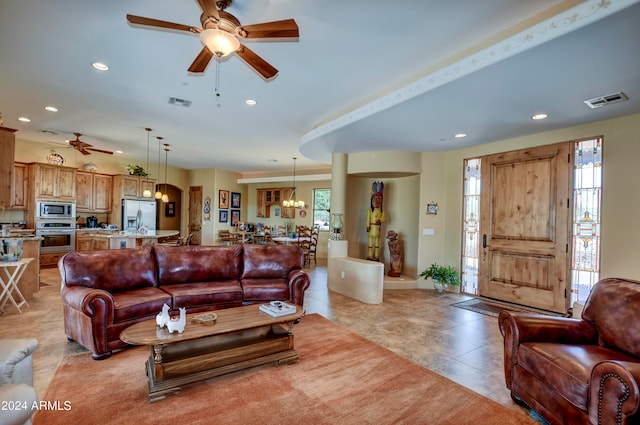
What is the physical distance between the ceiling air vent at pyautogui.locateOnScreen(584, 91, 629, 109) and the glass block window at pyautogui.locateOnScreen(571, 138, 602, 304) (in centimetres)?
95

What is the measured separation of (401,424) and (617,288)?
73.3 inches

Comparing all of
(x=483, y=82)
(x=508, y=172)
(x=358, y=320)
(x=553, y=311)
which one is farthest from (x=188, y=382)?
(x=508, y=172)

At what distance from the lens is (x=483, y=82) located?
2.83 meters

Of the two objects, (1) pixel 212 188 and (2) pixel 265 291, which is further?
(1) pixel 212 188

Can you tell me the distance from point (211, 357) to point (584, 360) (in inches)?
101

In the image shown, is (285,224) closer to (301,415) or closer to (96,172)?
(96,172)

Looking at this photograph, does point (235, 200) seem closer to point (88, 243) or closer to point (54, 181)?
point (88, 243)

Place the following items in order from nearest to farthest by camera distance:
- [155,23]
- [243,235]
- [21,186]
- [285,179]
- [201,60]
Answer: [155,23]
[201,60]
[21,186]
[243,235]
[285,179]

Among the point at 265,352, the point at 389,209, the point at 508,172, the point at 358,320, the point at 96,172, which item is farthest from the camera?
the point at 96,172

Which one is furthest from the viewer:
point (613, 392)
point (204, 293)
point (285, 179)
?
point (285, 179)

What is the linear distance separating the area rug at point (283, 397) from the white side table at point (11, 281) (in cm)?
206

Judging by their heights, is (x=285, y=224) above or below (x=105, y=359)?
above

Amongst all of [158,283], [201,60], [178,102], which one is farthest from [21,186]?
[201,60]

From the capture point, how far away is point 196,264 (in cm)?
394
